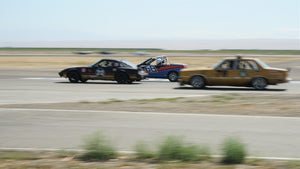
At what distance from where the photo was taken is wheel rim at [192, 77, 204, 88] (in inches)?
754

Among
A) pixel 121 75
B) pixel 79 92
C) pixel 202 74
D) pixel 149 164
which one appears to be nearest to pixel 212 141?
pixel 149 164

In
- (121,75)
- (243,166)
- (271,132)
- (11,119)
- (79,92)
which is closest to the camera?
(243,166)

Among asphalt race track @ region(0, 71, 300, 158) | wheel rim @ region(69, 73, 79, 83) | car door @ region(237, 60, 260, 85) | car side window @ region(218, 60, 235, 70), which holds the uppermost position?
car side window @ region(218, 60, 235, 70)

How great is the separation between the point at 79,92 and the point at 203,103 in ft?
20.4

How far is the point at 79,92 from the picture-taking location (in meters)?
17.1

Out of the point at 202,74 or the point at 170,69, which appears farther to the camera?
the point at 170,69

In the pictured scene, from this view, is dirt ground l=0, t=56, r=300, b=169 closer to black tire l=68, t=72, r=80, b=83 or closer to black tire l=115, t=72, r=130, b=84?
black tire l=115, t=72, r=130, b=84

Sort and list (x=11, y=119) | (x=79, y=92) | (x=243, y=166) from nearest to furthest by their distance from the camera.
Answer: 1. (x=243, y=166)
2. (x=11, y=119)
3. (x=79, y=92)

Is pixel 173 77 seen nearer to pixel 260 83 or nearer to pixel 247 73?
pixel 247 73

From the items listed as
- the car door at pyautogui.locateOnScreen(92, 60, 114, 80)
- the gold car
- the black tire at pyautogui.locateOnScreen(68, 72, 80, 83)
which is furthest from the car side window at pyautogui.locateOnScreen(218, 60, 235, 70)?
the black tire at pyautogui.locateOnScreen(68, 72, 80, 83)

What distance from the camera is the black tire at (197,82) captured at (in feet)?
62.8

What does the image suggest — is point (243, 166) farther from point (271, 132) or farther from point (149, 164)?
point (271, 132)

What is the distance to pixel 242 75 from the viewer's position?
1881 cm

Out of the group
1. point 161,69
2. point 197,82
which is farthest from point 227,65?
point 161,69
